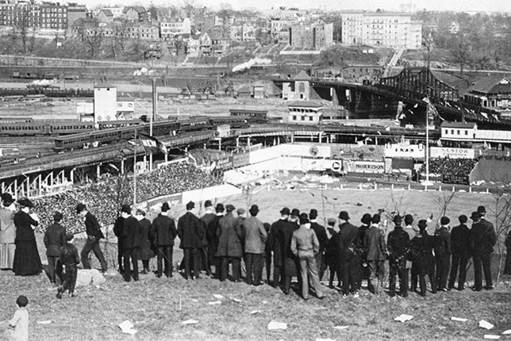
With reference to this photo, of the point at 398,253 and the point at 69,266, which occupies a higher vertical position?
the point at 398,253

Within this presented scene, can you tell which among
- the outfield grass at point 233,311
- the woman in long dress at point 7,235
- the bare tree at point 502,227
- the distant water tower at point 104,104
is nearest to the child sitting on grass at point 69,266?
the outfield grass at point 233,311

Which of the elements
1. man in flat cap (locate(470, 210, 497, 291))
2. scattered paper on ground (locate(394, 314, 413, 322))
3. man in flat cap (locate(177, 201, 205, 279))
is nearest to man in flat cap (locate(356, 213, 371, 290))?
scattered paper on ground (locate(394, 314, 413, 322))

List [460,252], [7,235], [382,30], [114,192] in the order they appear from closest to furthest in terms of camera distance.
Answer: [460,252]
[7,235]
[114,192]
[382,30]

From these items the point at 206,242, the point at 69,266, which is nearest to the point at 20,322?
the point at 69,266

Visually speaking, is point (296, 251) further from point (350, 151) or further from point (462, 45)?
point (462, 45)

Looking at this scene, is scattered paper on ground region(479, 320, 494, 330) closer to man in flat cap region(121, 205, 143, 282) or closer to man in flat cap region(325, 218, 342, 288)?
man in flat cap region(325, 218, 342, 288)

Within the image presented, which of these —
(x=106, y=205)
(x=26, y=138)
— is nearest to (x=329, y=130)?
(x=26, y=138)

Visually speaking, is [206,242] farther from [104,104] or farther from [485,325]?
[104,104]

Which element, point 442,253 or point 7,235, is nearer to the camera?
point 442,253

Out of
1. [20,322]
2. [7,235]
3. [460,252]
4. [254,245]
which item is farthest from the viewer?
[7,235]
